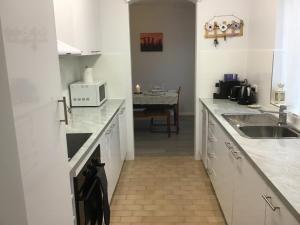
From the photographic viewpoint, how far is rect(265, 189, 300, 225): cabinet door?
1177 mm

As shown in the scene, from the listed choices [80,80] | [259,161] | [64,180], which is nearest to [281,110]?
[259,161]

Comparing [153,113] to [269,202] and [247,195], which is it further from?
[269,202]

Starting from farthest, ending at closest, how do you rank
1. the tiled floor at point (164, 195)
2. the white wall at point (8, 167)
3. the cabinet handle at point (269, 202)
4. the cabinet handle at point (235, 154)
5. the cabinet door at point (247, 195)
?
the tiled floor at point (164, 195) < the cabinet handle at point (235, 154) < the cabinet door at point (247, 195) < the cabinet handle at point (269, 202) < the white wall at point (8, 167)

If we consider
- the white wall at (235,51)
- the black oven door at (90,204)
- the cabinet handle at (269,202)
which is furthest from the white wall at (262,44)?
the black oven door at (90,204)

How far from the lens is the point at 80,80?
3891 mm

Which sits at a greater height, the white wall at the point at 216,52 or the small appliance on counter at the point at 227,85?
the white wall at the point at 216,52

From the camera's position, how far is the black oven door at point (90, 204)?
1744 millimetres

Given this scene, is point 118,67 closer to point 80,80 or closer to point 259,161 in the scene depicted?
point 80,80

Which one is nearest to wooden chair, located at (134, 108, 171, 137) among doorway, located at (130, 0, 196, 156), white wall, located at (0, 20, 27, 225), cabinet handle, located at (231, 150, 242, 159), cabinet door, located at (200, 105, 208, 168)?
doorway, located at (130, 0, 196, 156)

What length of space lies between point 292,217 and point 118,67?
309cm

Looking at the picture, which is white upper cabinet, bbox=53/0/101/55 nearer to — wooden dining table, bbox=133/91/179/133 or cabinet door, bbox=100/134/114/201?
cabinet door, bbox=100/134/114/201

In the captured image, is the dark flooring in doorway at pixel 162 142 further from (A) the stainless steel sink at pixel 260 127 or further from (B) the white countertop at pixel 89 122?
(A) the stainless steel sink at pixel 260 127

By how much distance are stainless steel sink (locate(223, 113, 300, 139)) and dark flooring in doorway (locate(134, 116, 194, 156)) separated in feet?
5.55

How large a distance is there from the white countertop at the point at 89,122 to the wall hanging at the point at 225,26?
4.97 feet
